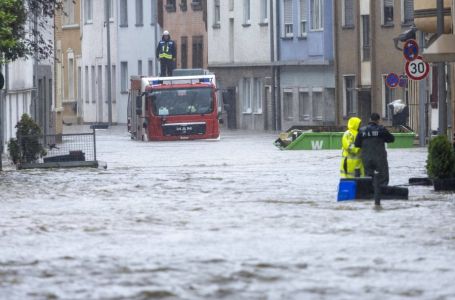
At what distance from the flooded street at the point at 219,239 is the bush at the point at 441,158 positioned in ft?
1.48

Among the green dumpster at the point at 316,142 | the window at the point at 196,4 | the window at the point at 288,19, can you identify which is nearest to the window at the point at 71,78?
the window at the point at 196,4

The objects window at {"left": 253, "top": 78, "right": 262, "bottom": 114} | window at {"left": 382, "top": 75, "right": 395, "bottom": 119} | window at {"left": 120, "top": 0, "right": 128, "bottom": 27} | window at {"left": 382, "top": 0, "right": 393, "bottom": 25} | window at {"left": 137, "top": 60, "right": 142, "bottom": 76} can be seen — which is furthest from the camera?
window at {"left": 120, "top": 0, "right": 128, "bottom": 27}

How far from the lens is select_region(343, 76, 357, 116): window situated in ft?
247

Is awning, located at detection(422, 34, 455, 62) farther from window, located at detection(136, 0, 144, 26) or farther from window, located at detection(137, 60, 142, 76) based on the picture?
window, located at detection(136, 0, 144, 26)

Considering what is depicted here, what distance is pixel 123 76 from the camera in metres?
103

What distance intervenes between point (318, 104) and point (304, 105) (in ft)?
5.80

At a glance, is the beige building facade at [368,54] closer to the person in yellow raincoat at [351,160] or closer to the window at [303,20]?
the window at [303,20]

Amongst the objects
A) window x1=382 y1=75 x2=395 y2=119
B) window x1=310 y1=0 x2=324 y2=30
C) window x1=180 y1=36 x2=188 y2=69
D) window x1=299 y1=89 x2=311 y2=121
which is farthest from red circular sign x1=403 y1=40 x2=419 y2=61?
window x1=180 y1=36 x2=188 y2=69

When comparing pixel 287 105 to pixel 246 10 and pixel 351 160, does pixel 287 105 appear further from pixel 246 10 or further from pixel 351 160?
Result: pixel 351 160

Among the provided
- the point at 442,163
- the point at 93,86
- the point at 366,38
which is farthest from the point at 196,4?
the point at 442,163

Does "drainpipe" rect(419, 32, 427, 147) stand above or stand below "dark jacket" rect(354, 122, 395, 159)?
above

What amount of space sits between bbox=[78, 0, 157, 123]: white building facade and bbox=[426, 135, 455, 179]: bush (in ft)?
231

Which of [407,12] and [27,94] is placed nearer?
[27,94]

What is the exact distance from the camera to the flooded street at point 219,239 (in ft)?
49.3
